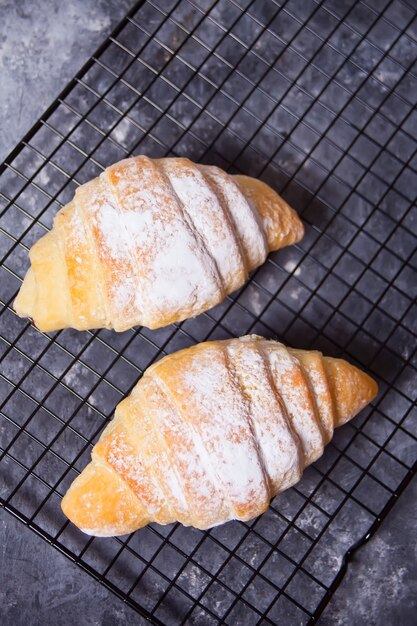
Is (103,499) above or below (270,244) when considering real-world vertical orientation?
below

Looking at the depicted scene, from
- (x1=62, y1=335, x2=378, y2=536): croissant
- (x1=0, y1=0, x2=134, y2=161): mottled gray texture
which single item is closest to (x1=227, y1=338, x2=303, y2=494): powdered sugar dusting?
(x1=62, y1=335, x2=378, y2=536): croissant

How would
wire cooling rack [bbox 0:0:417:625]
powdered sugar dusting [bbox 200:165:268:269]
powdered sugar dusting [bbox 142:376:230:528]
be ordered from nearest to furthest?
1. powdered sugar dusting [bbox 142:376:230:528]
2. powdered sugar dusting [bbox 200:165:268:269]
3. wire cooling rack [bbox 0:0:417:625]

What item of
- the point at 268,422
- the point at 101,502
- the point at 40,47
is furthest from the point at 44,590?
the point at 40,47

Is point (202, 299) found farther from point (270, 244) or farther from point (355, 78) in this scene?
point (355, 78)

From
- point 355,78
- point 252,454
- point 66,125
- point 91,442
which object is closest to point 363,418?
point 252,454

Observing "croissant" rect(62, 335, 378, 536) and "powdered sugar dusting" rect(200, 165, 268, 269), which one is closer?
"croissant" rect(62, 335, 378, 536)

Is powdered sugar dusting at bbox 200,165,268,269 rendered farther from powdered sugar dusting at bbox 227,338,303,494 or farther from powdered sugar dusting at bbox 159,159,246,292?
powdered sugar dusting at bbox 227,338,303,494
